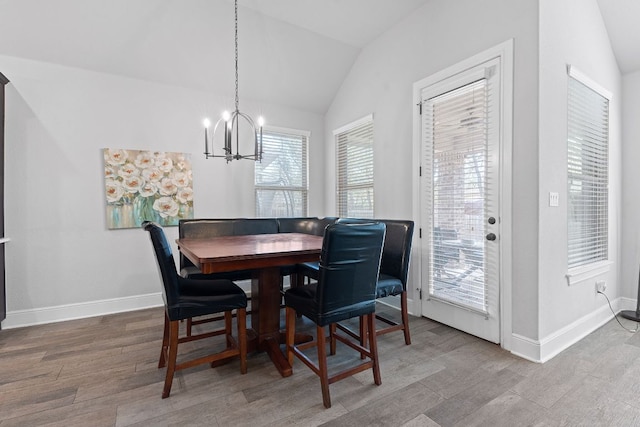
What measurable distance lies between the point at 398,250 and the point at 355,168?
1.72m

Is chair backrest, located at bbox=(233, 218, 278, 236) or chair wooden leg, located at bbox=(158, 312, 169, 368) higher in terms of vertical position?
chair backrest, located at bbox=(233, 218, 278, 236)

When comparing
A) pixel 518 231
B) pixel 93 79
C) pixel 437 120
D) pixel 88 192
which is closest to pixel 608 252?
pixel 518 231

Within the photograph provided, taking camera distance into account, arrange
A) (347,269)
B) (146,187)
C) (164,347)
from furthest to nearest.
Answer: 1. (146,187)
2. (164,347)
3. (347,269)

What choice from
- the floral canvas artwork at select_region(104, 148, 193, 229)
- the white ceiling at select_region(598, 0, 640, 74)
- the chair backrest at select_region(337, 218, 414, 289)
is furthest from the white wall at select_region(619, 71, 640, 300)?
the floral canvas artwork at select_region(104, 148, 193, 229)

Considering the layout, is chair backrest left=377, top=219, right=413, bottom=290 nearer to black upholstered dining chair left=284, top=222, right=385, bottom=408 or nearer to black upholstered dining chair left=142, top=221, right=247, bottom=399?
black upholstered dining chair left=284, top=222, right=385, bottom=408

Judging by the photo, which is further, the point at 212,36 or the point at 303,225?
the point at 303,225

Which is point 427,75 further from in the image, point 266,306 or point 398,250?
point 266,306

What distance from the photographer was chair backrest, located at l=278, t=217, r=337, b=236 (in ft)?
12.3

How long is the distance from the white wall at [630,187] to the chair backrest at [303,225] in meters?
3.16

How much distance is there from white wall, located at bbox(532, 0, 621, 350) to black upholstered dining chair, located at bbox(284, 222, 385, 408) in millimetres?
1337

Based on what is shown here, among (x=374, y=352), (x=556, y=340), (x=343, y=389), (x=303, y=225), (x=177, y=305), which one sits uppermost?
(x=303, y=225)

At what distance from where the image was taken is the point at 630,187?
320cm

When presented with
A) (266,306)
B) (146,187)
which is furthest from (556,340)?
(146,187)

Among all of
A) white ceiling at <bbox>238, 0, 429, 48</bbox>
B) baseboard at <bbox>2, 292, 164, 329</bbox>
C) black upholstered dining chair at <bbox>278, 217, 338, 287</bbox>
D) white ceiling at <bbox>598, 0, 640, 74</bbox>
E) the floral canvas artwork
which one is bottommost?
baseboard at <bbox>2, 292, 164, 329</bbox>
